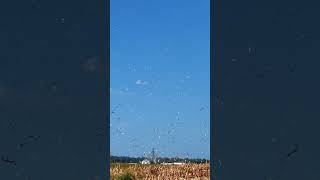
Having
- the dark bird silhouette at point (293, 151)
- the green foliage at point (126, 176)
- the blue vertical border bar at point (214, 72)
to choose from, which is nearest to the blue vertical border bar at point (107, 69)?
the blue vertical border bar at point (214, 72)

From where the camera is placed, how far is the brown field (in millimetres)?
10914

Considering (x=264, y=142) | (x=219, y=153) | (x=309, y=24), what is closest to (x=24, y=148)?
(x=219, y=153)

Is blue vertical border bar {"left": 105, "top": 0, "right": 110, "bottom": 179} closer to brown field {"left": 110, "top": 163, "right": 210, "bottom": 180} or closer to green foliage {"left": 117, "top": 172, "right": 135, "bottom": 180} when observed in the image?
green foliage {"left": 117, "top": 172, "right": 135, "bottom": 180}

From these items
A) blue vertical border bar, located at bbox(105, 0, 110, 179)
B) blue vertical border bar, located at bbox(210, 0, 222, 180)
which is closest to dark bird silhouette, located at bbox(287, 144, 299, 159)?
blue vertical border bar, located at bbox(210, 0, 222, 180)

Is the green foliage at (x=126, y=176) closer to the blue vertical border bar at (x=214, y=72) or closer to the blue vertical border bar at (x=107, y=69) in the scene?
the blue vertical border bar at (x=107, y=69)

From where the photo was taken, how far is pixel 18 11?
5.64 metres

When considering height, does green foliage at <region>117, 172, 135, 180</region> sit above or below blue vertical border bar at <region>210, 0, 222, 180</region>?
below

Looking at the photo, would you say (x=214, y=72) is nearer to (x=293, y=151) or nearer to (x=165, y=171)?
(x=293, y=151)

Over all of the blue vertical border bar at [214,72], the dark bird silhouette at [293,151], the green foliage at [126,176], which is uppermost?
the blue vertical border bar at [214,72]

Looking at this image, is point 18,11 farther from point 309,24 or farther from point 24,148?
point 309,24

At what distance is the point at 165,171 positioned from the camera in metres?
11.3

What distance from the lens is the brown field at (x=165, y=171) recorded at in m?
10.9

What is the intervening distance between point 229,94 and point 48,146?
1.87 m

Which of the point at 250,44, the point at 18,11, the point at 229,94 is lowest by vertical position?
the point at 229,94
